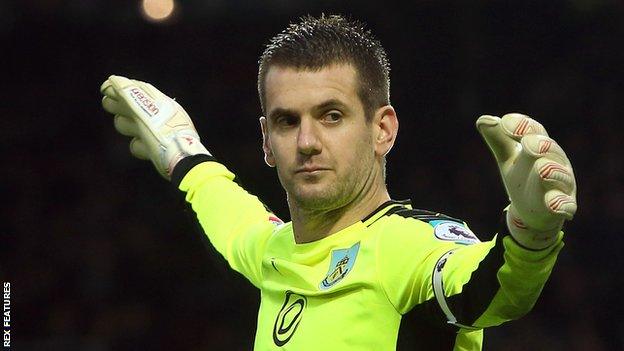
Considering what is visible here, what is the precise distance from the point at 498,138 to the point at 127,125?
1990 mm

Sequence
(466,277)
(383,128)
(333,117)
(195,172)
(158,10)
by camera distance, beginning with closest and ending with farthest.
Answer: (466,277), (333,117), (383,128), (195,172), (158,10)

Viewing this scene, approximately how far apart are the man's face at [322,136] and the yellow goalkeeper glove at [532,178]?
0.63m

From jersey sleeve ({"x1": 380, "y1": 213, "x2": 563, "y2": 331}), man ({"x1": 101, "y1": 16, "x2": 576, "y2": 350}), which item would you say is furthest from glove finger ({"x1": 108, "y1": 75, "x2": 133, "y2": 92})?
jersey sleeve ({"x1": 380, "y1": 213, "x2": 563, "y2": 331})

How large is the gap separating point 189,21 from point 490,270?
4.22 metres

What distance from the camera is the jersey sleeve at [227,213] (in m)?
3.01

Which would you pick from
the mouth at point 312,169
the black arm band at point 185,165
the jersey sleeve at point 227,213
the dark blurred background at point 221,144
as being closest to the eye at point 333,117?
the mouth at point 312,169

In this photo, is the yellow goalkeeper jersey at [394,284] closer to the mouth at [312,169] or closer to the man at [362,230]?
the man at [362,230]

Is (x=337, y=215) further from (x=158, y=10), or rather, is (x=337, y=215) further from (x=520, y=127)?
Result: (x=158, y=10)

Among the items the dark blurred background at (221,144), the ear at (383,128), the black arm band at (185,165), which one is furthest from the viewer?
the dark blurred background at (221,144)

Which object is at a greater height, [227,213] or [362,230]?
[362,230]

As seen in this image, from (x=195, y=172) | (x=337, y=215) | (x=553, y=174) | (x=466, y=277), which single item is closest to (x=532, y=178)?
(x=553, y=174)

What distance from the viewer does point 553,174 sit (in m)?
1.76

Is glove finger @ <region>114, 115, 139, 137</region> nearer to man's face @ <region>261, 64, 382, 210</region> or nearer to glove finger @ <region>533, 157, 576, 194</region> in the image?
man's face @ <region>261, 64, 382, 210</region>

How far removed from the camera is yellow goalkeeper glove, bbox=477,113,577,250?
176 cm
